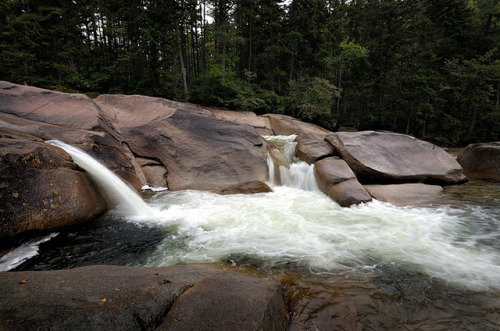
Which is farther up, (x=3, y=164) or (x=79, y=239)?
(x=3, y=164)

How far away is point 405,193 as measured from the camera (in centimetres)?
724

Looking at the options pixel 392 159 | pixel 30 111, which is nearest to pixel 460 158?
pixel 392 159

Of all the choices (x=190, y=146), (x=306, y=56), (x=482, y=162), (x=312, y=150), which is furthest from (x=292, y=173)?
(x=306, y=56)

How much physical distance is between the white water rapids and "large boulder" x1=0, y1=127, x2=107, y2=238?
72 cm

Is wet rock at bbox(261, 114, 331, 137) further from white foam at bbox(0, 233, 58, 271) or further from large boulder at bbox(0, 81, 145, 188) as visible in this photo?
white foam at bbox(0, 233, 58, 271)

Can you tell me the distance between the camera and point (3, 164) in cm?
413

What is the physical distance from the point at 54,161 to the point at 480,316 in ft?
23.1

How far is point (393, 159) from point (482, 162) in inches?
150

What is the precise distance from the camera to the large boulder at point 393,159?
786 centimetres

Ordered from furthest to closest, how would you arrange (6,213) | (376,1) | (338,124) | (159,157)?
(338,124) → (376,1) → (159,157) → (6,213)

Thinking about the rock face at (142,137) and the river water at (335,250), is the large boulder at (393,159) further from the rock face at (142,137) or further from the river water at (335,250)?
the rock face at (142,137)

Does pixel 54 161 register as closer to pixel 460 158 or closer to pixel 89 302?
pixel 89 302

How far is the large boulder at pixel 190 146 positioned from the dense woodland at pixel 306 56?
30.3 feet

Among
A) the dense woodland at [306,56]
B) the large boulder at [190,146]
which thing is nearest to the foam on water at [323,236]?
the large boulder at [190,146]
